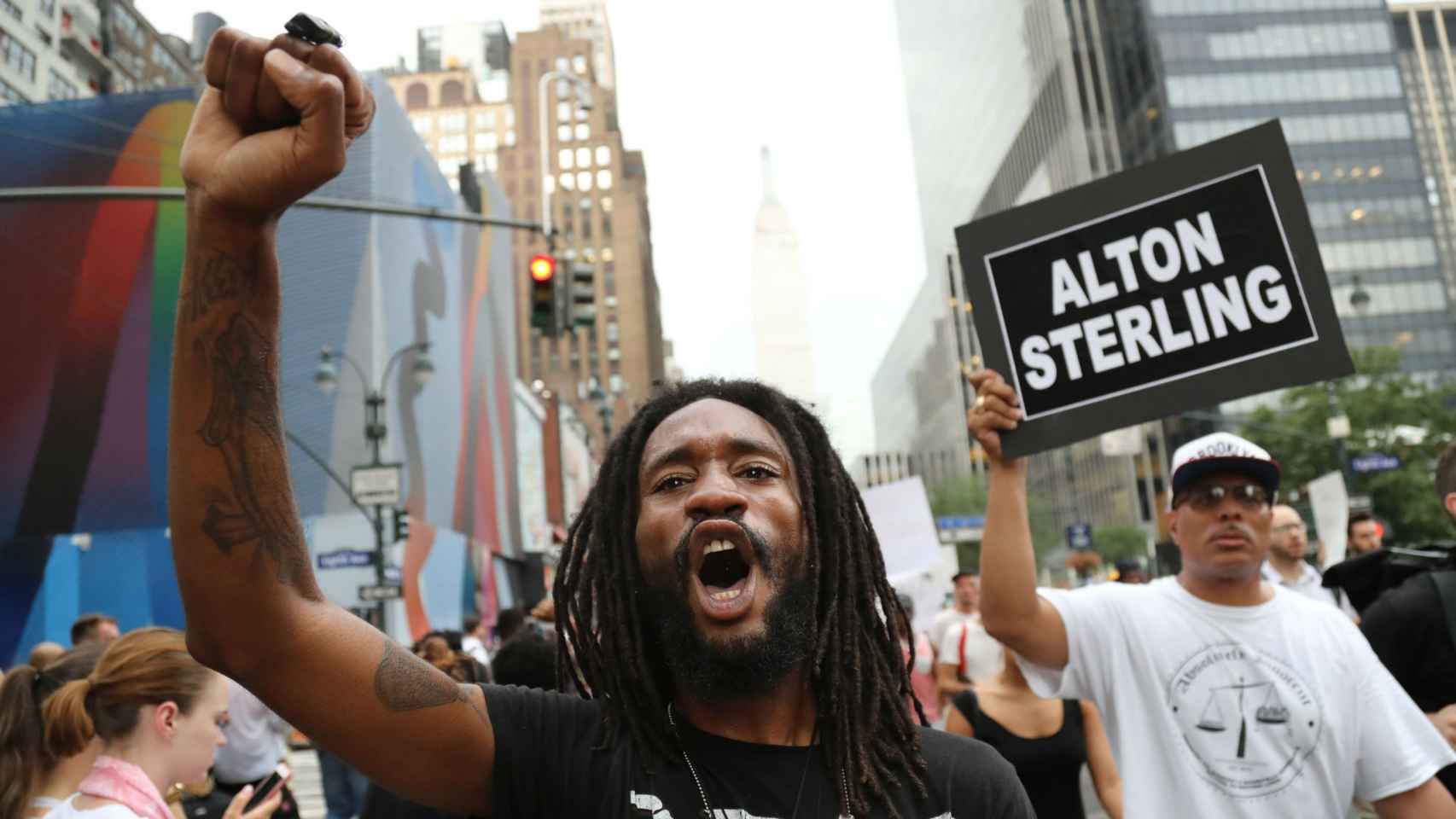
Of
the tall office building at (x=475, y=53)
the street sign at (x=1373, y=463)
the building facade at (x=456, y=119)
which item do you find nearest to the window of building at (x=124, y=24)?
the street sign at (x=1373, y=463)

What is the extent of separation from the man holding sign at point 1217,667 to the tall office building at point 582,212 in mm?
95337

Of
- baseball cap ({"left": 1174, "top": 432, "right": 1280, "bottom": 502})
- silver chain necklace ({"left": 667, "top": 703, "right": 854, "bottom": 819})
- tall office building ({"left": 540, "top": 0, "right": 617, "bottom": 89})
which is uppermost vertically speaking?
tall office building ({"left": 540, "top": 0, "right": 617, "bottom": 89})

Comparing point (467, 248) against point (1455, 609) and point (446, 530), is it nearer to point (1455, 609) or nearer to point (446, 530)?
point (446, 530)

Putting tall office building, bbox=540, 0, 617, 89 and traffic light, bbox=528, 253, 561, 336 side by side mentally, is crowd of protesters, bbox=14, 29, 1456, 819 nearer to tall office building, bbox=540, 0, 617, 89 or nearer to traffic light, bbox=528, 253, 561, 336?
traffic light, bbox=528, 253, 561, 336

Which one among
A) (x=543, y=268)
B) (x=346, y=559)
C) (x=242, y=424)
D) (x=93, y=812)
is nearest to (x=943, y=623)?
(x=543, y=268)

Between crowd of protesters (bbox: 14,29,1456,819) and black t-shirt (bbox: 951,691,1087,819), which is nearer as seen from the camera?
crowd of protesters (bbox: 14,29,1456,819)

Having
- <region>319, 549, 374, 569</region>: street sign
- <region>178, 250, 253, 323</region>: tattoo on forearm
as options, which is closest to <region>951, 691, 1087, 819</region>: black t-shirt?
<region>178, 250, 253, 323</region>: tattoo on forearm

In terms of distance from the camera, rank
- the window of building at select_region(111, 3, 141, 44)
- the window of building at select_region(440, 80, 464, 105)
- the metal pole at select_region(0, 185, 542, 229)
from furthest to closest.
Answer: the window of building at select_region(440, 80, 464, 105) < the window of building at select_region(111, 3, 141, 44) < the metal pole at select_region(0, 185, 542, 229)

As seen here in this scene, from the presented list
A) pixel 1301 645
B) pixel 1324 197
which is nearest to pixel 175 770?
pixel 1301 645

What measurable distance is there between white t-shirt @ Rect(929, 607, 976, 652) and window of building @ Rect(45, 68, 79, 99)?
13.7 metres

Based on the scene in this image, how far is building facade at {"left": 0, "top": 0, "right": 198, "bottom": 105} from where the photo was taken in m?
12.3

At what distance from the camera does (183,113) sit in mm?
26938

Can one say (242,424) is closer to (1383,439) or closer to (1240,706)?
(1240,706)

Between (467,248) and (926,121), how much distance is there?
99.0 m
